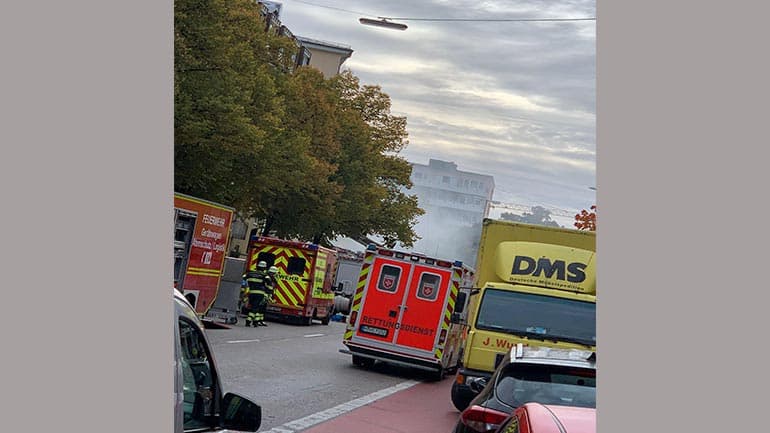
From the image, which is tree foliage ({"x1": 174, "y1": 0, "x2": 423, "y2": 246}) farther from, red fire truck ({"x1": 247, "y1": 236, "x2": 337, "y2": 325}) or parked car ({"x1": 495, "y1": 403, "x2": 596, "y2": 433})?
parked car ({"x1": 495, "y1": 403, "x2": 596, "y2": 433})

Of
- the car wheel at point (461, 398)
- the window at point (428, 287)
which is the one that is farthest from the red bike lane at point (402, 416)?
the window at point (428, 287)

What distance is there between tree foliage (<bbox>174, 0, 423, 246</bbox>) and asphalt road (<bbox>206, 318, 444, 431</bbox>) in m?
3.46

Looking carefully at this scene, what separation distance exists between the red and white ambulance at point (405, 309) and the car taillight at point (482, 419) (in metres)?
13.3

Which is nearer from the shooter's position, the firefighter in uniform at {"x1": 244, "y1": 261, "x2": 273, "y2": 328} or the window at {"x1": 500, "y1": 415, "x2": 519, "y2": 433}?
the window at {"x1": 500, "y1": 415, "x2": 519, "y2": 433}

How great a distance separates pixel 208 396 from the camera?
4848mm

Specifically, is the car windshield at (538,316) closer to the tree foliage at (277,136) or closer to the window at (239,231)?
the tree foliage at (277,136)

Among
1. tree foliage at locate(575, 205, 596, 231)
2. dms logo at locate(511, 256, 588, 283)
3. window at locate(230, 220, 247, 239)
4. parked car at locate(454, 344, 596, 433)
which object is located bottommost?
parked car at locate(454, 344, 596, 433)

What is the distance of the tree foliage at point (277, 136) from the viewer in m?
28.7

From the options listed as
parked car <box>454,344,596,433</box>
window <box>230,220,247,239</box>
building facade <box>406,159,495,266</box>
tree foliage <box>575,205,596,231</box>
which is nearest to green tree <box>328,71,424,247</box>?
building facade <box>406,159,495,266</box>

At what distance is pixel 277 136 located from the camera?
36.3 m

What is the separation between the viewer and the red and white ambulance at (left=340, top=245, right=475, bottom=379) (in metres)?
21.9

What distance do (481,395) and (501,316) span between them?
6837 millimetres

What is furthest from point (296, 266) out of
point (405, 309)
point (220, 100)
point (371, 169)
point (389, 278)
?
point (371, 169)
